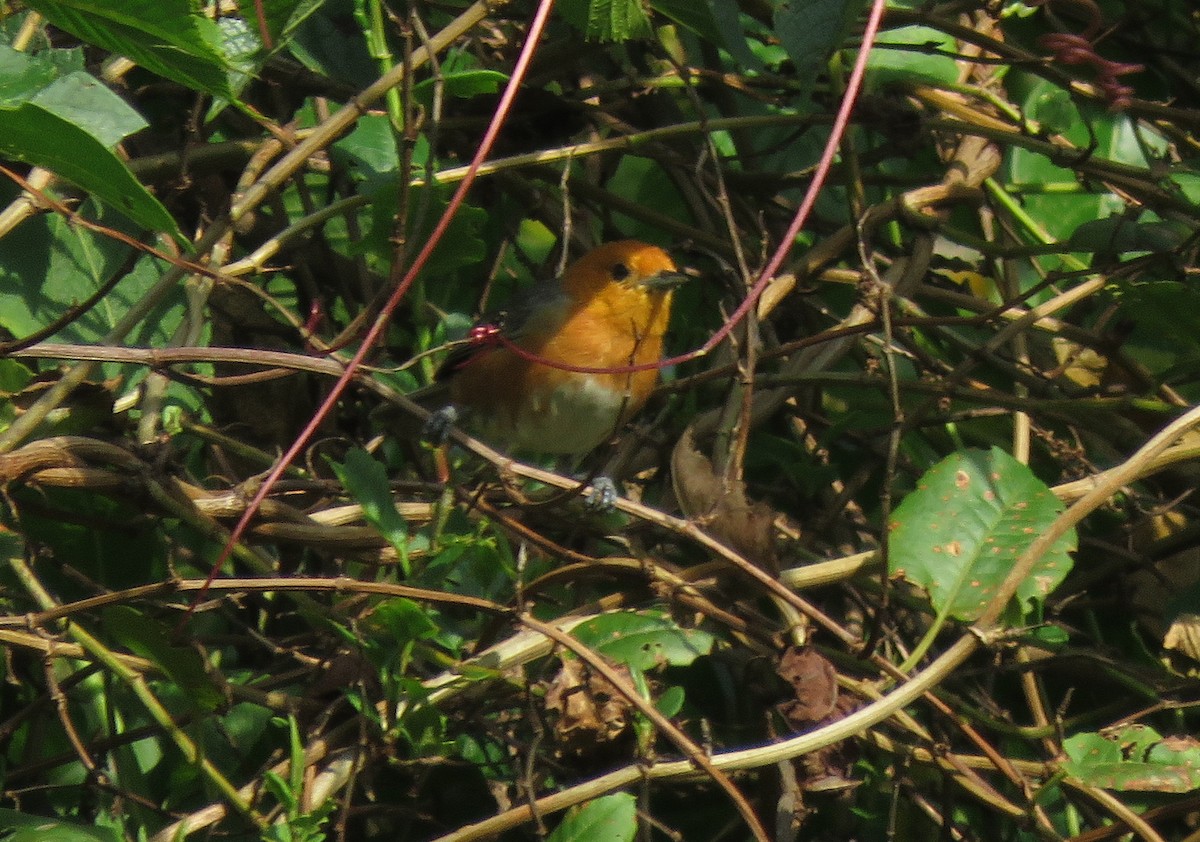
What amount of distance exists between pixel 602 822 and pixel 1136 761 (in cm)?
98

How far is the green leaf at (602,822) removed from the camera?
220cm

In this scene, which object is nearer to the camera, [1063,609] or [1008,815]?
[1008,815]

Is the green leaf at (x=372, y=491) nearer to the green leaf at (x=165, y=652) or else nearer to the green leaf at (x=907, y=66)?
the green leaf at (x=165, y=652)

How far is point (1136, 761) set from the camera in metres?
2.51

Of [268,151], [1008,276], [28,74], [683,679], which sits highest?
[28,74]

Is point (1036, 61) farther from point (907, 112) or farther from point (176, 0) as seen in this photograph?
point (176, 0)

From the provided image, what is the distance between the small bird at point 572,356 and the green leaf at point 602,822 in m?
1.46

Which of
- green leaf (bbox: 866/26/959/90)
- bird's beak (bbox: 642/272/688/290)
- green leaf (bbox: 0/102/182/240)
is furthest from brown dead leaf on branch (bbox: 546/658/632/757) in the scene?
green leaf (bbox: 866/26/959/90)

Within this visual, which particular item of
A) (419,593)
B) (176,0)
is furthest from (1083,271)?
(176,0)

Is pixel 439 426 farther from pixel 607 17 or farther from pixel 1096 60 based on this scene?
pixel 1096 60

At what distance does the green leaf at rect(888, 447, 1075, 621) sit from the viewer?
2545 millimetres

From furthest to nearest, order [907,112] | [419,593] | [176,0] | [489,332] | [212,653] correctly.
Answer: [907,112] → [212,653] → [489,332] → [419,593] → [176,0]

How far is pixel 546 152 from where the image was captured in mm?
3184

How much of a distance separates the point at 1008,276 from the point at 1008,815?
1.48 metres
